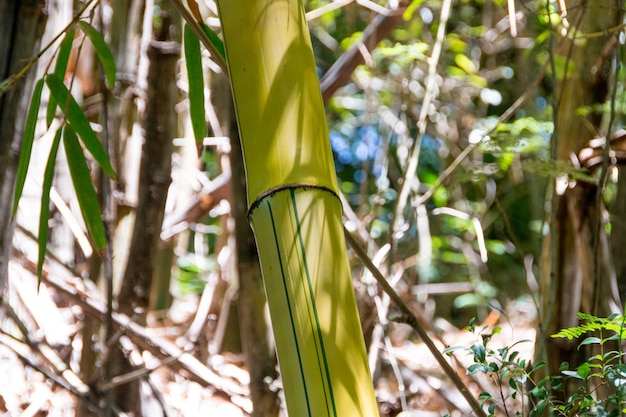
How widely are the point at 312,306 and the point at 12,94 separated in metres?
0.64

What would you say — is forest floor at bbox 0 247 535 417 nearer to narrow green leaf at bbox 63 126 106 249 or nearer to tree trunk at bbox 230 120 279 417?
tree trunk at bbox 230 120 279 417

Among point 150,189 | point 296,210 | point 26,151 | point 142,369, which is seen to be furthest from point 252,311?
point 296,210

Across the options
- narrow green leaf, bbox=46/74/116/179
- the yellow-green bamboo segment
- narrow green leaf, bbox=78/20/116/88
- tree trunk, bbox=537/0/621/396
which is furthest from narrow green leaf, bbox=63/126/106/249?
tree trunk, bbox=537/0/621/396

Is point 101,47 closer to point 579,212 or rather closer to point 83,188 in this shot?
point 83,188

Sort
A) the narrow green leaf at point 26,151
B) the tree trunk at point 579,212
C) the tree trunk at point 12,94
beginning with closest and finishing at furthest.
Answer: the narrow green leaf at point 26,151 → the tree trunk at point 12,94 → the tree trunk at point 579,212

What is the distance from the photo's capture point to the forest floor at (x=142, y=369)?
134cm

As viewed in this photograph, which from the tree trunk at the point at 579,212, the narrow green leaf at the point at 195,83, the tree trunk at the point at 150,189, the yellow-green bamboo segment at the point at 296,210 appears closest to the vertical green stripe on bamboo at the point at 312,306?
the yellow-green bamboo segment at the point at 296,210

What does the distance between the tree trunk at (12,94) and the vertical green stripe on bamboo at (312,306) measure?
54cm

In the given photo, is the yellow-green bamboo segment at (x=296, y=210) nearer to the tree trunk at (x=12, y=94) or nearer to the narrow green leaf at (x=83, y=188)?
the narrow green leaf at (x=83, y=188)

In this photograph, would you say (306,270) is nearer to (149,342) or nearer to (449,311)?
(149,342)

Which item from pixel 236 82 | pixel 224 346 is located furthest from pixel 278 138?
pixel 224 346

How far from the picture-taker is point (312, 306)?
1.90ft

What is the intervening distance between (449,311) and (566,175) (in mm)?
2540

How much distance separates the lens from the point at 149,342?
139 centimetres
